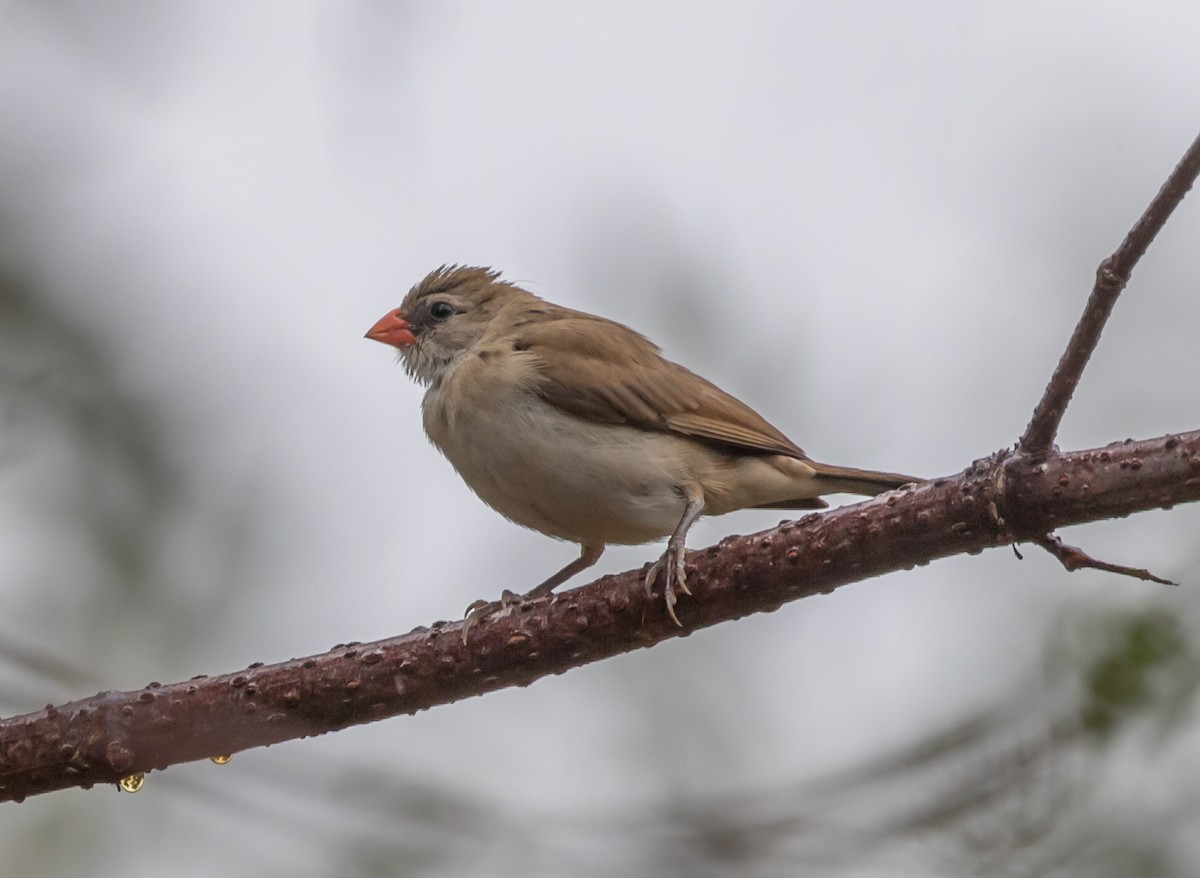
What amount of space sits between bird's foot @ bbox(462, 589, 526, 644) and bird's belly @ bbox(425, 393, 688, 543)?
383mm

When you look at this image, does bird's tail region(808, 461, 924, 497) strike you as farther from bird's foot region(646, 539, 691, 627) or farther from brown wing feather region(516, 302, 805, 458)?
bird's foot region(646, 539, 691, 627)

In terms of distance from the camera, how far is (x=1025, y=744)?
3.05 metres

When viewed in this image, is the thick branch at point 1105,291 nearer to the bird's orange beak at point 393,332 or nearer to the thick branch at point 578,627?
the thick branch at point 578,627

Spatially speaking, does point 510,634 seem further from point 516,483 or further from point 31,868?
point 31,868

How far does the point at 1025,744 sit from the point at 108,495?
4.39m

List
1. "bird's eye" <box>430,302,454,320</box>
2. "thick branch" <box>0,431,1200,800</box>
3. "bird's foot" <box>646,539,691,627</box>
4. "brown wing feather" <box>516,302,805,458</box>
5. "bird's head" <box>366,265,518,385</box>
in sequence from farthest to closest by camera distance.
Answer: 1. "bird's eye" <box>430,302,454,320</box>
2. "bird's head" <box>366,265,518,385</box>
3. "brown wing feather" <box>516,302,805,458</box>
4. "bird's foot" <box>646,539,691,627</box>
5. "thick branch" <box>0,431,1200,800</box>

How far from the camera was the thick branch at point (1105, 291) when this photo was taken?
2.93m

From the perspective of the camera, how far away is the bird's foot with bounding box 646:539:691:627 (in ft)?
12.2

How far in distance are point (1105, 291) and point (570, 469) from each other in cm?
206

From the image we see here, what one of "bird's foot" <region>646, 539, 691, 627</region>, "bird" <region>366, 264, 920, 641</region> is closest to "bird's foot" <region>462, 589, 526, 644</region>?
"bird" <region>366, 264, 920, 641</region>

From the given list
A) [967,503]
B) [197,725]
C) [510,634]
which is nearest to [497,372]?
[510,634]

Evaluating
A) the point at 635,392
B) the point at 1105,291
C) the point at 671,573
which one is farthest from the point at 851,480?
the point at 1105,291

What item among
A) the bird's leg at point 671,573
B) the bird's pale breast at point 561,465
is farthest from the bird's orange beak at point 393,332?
the bird's leg at point 671,573

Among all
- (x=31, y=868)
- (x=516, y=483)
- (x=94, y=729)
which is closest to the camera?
(x=94, y=729)
